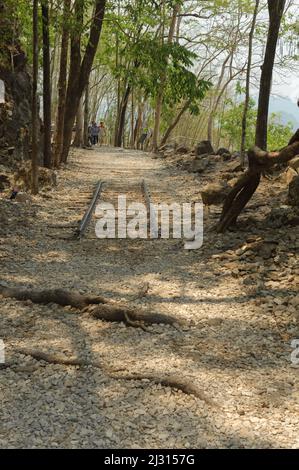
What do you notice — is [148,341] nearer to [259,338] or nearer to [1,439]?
[259,338]

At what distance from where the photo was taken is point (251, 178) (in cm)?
864

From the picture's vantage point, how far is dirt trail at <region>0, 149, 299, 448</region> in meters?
3.89

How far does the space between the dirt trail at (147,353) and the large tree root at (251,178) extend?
438 mm

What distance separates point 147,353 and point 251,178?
4.48 meters

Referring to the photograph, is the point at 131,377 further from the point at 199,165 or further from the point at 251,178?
the point at 199,165

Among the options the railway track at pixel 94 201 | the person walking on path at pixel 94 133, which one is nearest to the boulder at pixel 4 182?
the railway track at pixel 94 201

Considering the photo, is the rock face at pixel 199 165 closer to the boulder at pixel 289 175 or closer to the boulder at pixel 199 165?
the boulder at pixel 199 165

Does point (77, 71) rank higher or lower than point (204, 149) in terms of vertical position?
higher

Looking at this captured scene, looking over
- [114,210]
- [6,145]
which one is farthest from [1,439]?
[6,145]

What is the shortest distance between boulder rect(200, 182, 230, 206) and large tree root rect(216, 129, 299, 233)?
2.04 m

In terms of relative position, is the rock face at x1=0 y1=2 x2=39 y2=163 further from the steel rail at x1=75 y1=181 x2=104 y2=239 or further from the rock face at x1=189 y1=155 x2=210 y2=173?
the rock face at x1=189 y1=155 x2=210 y2=173

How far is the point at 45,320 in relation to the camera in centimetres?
577

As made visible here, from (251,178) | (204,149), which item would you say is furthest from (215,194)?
(204,149)

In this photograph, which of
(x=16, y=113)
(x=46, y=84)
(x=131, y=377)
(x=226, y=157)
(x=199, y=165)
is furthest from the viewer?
(x=226, y=157)
